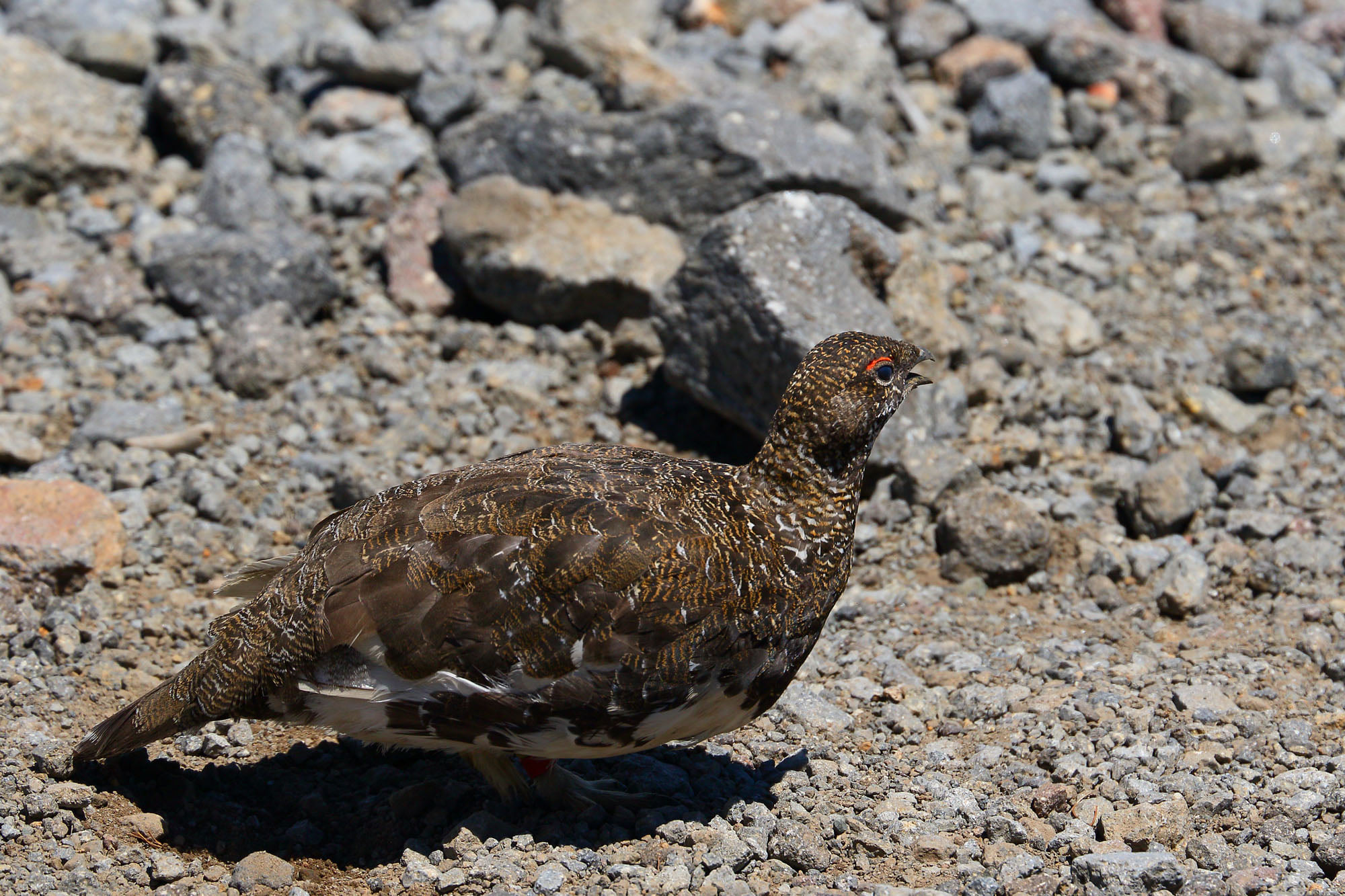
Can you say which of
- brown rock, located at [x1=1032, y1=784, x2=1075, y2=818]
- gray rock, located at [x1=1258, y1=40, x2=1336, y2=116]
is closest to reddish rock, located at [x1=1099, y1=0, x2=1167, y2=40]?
gray rock, located at [x1=1258, y1=40, x2=1336, y2=116]

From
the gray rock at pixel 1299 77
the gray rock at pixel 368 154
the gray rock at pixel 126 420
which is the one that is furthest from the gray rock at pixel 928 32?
the gray rock at pixel 126 420

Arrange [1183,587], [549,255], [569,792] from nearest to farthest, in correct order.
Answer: [569,792] < [1183,587] < [549,255]

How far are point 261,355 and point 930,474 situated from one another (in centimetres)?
438

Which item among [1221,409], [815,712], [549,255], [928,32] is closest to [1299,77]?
[928,32]

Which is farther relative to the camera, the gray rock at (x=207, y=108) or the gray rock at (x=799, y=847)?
Result: the gray rock at (x=207, y=108)

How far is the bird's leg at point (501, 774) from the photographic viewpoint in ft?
18.5

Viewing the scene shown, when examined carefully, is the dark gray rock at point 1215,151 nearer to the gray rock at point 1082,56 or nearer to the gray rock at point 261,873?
the gray rock at point 1082,56

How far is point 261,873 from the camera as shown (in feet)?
17.2

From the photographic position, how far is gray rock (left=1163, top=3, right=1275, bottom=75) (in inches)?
472

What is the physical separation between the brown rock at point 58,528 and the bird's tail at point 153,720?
62.7 inches

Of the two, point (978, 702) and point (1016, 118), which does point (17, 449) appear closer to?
point (978, 702)

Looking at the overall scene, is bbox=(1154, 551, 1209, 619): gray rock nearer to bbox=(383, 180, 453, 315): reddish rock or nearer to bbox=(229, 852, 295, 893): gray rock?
→ bbox=(229, 852, 295, 893): gray rock

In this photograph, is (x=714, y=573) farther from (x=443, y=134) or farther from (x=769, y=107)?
(x=443, y=134)

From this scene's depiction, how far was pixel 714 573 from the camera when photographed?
5043 millimetres
